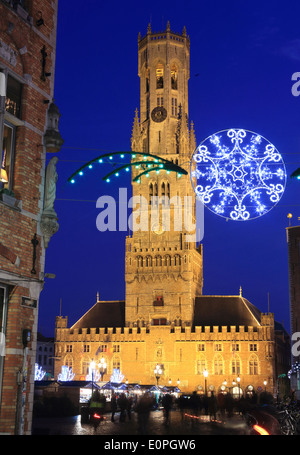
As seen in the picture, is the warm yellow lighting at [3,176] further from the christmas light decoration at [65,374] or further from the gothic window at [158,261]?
the gothic window at [158,261]

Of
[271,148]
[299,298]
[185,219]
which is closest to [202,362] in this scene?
[185,219]

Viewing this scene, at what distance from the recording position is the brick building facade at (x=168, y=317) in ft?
209

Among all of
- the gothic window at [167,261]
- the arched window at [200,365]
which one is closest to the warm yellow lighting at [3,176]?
the arched window at [200,365]

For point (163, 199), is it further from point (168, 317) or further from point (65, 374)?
point (65, 374)

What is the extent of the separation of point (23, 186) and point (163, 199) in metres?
58.1

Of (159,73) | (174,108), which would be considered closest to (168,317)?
(174,108)

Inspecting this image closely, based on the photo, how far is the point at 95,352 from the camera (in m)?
66.8

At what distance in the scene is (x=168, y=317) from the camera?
6694 centimetres

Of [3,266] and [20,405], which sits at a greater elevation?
[3,266]

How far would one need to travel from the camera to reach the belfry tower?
67.6 meters

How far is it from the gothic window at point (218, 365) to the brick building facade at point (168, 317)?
0.35 ft

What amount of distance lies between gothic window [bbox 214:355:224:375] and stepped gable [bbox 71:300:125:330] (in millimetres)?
12069

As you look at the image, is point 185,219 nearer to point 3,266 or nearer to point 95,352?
point 95,352

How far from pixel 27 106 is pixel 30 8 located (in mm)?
2238
